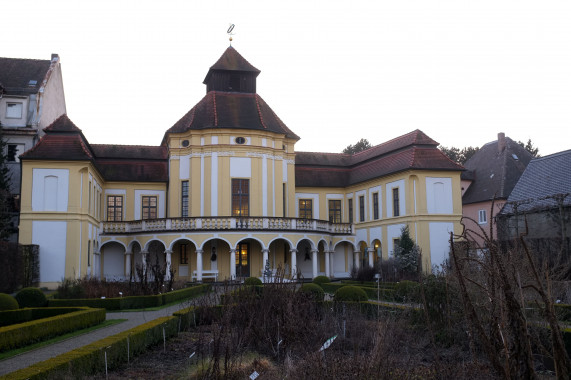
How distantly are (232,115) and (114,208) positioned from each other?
1075 cm

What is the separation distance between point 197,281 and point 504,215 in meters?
17.8

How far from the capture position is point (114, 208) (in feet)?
125

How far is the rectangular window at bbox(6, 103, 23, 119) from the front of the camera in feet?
125

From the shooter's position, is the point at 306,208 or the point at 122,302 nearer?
the point at 122,302

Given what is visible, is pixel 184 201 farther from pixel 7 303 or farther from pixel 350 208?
pixel 7 303

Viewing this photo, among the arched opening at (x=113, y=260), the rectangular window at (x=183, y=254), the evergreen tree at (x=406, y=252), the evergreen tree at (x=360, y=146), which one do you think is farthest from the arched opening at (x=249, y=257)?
the evergreen tree at (x=360, y=146)

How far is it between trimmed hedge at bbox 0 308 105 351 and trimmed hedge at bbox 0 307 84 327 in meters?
1.04

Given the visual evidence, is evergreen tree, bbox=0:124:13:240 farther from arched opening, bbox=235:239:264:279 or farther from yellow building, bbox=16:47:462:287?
arched opening, bbox=235:239:264:279

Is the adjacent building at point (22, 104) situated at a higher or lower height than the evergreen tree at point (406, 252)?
higher

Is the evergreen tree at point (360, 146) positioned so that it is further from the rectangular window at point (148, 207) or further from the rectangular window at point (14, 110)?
the rectangular window at point (14, 110)

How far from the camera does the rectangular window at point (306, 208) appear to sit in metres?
41.3

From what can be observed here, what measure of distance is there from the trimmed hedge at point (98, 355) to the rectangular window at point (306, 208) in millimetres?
27836

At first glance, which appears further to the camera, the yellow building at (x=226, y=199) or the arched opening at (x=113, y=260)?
the arched opening at (x=113, y=260)

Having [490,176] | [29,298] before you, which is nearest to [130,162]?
[29,298]
